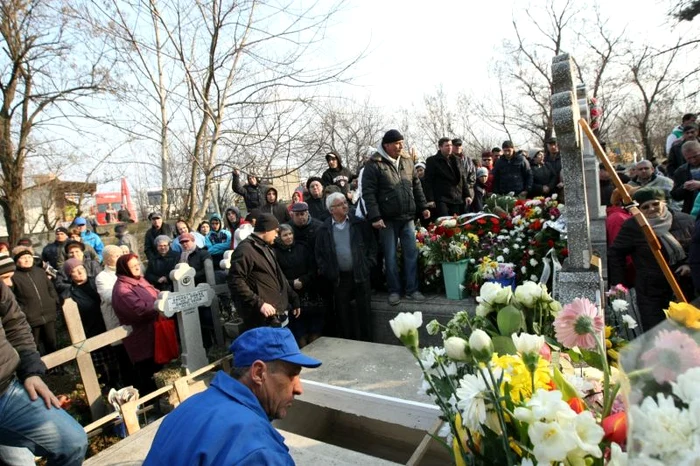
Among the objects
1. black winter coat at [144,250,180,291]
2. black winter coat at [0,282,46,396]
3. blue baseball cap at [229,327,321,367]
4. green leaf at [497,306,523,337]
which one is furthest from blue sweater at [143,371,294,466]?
black winter coat at [144,250,180,291]

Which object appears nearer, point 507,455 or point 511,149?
point 507,455

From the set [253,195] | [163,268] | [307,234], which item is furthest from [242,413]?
[253,195]

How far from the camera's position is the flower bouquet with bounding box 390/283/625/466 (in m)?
0.80

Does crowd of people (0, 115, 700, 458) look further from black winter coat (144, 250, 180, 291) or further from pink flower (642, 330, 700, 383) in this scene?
pink flower (642, 330, 700, 383)

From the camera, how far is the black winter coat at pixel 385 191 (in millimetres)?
5145

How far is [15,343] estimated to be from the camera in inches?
105

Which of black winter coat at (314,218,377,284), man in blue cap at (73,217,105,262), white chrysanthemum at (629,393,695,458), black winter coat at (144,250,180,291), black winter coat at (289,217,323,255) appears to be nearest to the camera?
white chrysanthemum at (629,393,695,458)

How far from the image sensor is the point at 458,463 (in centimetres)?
110

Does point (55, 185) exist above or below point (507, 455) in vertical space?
above

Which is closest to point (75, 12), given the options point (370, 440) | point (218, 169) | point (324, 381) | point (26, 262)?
point (218, 169)

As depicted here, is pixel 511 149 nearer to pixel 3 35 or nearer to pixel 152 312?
pixel 152 312

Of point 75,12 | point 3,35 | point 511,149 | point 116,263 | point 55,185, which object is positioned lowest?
point 116,263

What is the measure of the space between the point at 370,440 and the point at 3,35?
31.5 feet

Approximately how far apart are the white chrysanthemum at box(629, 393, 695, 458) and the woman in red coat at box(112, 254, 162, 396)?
183 inches
